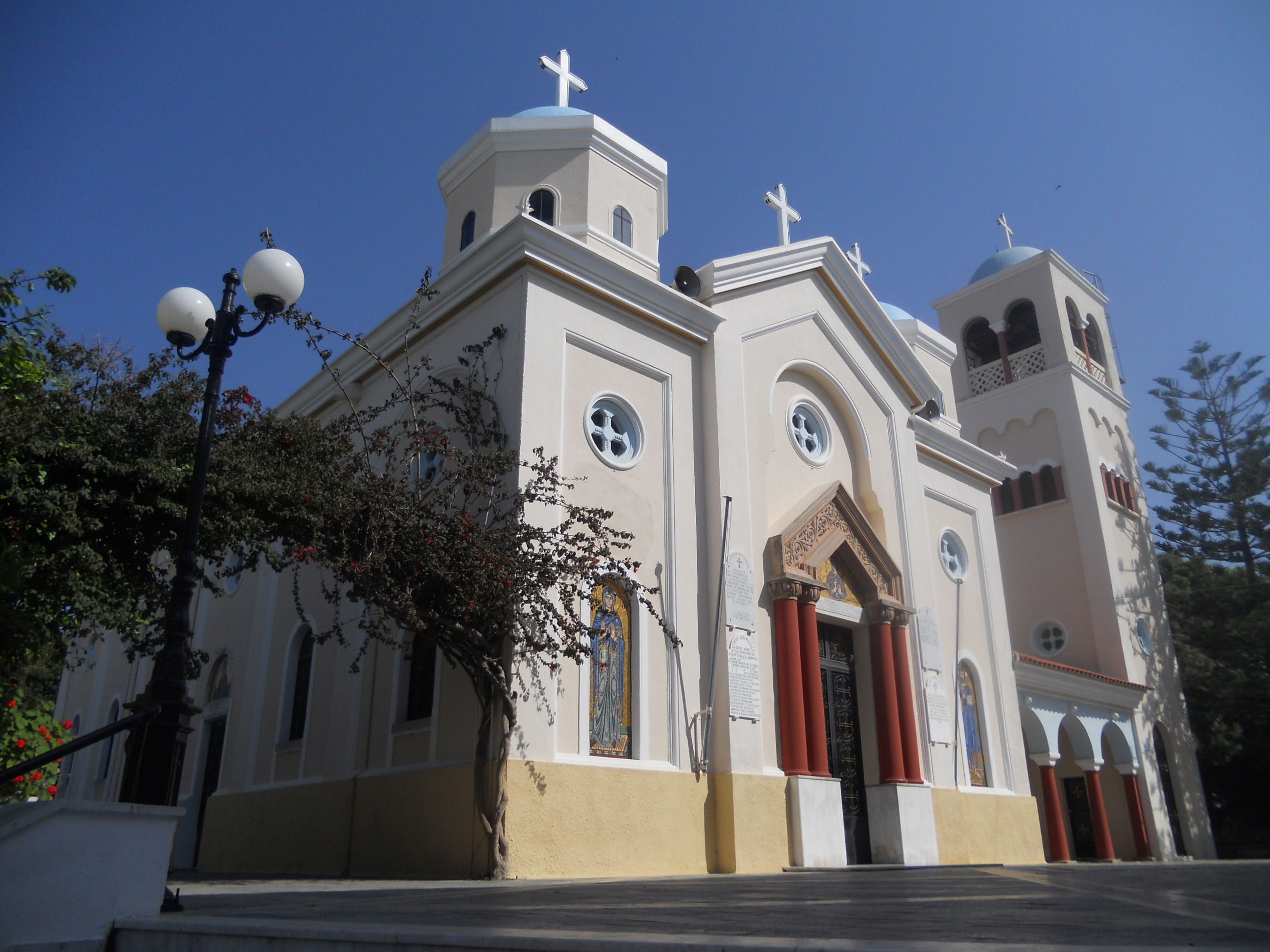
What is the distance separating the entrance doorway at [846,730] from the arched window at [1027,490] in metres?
12.2

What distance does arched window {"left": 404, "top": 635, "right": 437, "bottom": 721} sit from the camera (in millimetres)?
10922

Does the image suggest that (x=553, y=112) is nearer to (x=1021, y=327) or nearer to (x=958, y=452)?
(x=958, y=452)

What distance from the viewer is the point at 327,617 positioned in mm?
13367

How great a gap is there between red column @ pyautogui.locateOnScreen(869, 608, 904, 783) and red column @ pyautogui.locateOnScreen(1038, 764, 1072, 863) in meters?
6.12

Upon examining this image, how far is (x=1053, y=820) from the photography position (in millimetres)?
17469

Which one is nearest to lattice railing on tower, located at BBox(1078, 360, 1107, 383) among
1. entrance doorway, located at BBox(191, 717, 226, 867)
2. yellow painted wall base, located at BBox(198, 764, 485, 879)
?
yellow painted wall base, located at BBox(198, 764, 485, 879)

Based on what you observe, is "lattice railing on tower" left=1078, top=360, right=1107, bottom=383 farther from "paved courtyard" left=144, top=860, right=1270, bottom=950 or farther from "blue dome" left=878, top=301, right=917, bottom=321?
"paved courtyard" left=144, top=860, right=1270, bottom=950

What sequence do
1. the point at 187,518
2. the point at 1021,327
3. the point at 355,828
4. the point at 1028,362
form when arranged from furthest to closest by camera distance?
1. the point at 1021,327
2. the point at 1028,362
3. the point at 355,828
4. the point at 187,518

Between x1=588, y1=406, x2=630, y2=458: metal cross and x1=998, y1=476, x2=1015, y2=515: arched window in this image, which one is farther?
x1=998, y1=476, x2=1015, y2=515: arched window

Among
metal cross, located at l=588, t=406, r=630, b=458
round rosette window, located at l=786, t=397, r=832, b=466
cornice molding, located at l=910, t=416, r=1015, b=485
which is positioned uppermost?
cornice molding, located at l=910, t=416, r=1015, b=485

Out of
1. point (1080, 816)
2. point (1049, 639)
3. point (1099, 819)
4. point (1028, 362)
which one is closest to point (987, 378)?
point (1028, 362)

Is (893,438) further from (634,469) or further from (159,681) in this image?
(159,681)

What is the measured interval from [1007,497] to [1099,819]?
336 inches

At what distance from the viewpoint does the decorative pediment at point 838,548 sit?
12.5 meters
